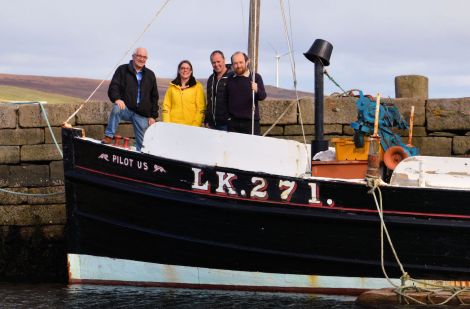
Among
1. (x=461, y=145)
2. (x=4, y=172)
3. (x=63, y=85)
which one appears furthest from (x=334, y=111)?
(x=63, y=85)

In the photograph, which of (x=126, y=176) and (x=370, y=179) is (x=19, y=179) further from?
(x=370, y=179)

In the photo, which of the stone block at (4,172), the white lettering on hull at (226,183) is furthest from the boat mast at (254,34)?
the stone block at (4,172)

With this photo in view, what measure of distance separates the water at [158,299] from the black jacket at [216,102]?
1931 mm

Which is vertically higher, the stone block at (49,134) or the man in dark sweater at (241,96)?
the man in dark sweater at (241,96)

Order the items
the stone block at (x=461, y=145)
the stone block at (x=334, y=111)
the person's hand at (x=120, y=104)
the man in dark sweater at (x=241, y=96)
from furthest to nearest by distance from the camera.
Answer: the stone block at (x=334, y=111) < the stone block at (x=461, y=145) < the person's hand at (x=120, y=104) < the man in dark sweater at (x=241, y=96)

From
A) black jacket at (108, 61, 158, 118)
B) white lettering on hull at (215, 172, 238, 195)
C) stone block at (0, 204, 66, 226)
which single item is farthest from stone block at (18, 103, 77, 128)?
white lettering on hull at (215, 172, 238, 195)

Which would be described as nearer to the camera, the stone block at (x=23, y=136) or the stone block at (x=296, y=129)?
the stone block at (x=296, y=129)

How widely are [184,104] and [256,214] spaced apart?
1927 millimetres

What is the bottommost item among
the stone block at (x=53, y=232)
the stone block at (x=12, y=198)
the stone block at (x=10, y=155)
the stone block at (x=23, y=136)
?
the stone block at (x=53, y=232)

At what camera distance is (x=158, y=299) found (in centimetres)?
976

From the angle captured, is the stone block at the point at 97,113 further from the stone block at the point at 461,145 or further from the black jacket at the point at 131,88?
the stone block at the point at 461,145

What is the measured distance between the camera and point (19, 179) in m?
12.9

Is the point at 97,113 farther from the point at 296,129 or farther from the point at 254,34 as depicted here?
the point at 296,129

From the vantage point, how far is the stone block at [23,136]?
12961 millimetres
